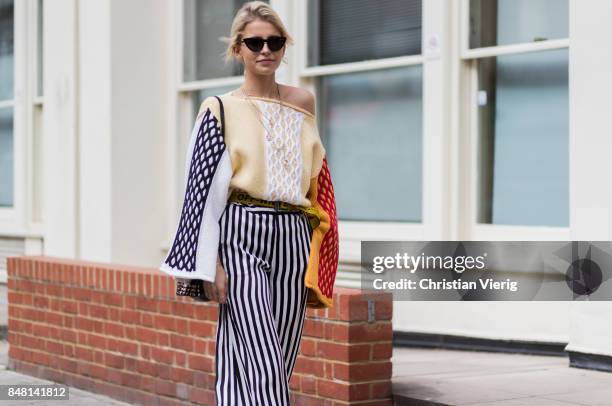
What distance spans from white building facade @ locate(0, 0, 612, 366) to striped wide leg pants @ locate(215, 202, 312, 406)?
316cm

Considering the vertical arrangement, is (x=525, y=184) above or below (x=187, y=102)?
below

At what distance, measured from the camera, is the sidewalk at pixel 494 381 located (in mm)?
6250

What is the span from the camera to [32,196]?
1296 centimetres

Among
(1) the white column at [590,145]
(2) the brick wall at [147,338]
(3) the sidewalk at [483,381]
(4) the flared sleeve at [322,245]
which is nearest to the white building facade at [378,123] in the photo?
(1) the white column at [590,145]

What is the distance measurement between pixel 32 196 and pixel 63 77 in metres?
1.91

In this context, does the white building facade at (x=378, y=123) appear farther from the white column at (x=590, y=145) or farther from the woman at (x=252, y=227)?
the woman at (x=252, y=227)

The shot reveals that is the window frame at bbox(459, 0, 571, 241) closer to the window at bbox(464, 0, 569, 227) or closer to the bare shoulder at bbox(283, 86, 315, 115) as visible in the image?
the window at bbox(464, 0, 569, 227)

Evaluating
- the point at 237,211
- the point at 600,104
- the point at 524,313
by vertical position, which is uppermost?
the point at 600,104

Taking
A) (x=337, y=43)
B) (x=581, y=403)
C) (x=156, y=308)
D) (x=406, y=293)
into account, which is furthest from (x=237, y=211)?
(x=337, y=43)

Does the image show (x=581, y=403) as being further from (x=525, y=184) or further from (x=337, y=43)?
(x=337, y=43)

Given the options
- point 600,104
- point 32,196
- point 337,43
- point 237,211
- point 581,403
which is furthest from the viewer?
point 32,196

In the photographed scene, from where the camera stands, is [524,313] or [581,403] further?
[524,313]

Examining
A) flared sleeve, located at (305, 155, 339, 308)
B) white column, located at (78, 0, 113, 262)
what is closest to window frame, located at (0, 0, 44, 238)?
white column, located at (78, 0, 113, 262)

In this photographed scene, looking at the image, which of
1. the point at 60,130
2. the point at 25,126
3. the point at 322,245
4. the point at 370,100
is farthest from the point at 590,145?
the point at 25,126
